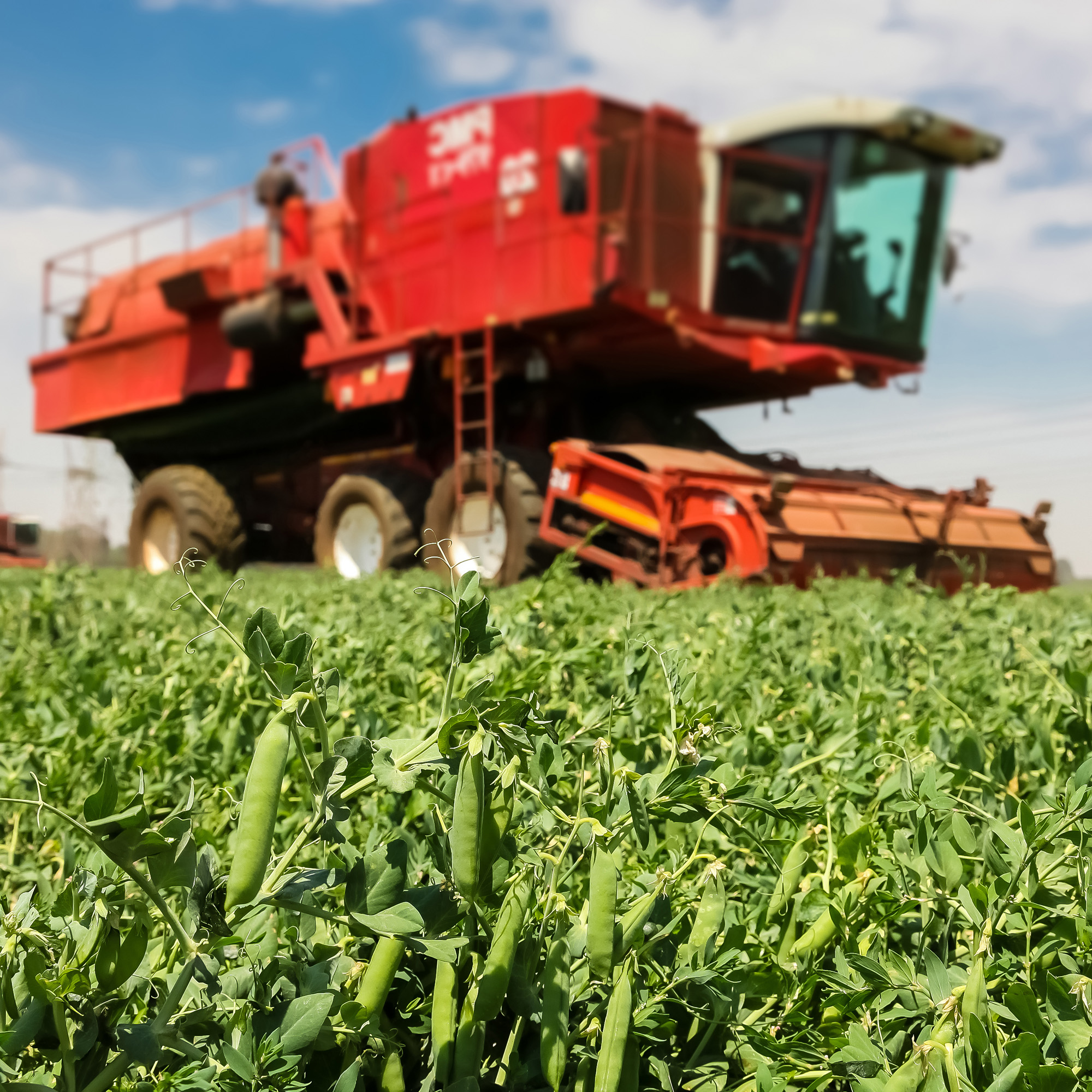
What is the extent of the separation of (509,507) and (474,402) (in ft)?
4.42

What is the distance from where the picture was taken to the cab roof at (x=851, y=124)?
27.8ft

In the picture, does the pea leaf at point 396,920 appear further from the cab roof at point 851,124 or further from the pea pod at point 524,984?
the cab roof at point 851,124

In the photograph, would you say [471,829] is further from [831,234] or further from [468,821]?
[831,234]

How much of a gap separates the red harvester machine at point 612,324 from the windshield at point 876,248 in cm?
2

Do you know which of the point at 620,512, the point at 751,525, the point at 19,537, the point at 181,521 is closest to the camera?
the point at 751,525

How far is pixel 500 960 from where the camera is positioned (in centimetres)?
71

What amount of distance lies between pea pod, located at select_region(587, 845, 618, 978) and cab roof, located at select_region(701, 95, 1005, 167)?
8595 mm

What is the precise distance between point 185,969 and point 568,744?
0.68 meters

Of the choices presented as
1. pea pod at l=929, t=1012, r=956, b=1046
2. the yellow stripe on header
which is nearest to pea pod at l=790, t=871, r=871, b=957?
pea pod at l=929, t=1012, r=956, b=1046

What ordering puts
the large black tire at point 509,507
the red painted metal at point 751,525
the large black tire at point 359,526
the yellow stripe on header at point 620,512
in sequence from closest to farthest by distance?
the red painted metal at point 751,525
the yellow stripe on header at point 620,512
the large black tire at point 509,507
the large black tire at point 359,526

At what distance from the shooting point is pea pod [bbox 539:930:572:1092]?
723 mm

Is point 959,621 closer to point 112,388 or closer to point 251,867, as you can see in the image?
point 251,867

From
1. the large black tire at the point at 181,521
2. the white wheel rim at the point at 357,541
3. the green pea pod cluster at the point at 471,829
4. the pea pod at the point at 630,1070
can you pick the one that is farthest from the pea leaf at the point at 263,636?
the large black tire at the point at 181,521

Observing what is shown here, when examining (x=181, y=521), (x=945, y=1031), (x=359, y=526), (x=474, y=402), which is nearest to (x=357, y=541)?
(x=359, y=526)
